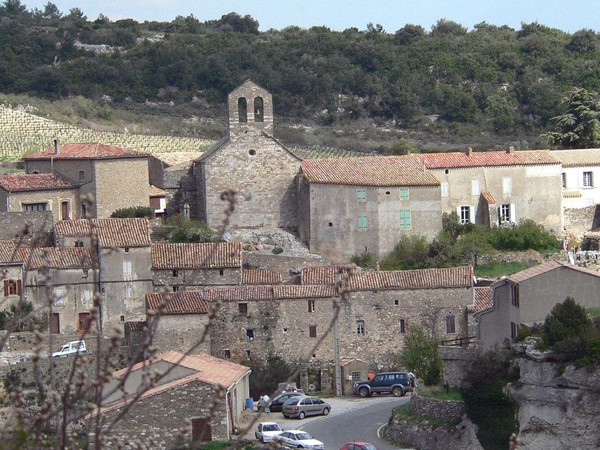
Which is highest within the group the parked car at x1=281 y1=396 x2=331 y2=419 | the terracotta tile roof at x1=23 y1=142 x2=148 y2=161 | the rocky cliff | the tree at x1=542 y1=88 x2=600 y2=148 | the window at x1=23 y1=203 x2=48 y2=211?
the tree at x1=542 y1=88 x2=600 y2=148

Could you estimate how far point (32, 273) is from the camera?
144ft

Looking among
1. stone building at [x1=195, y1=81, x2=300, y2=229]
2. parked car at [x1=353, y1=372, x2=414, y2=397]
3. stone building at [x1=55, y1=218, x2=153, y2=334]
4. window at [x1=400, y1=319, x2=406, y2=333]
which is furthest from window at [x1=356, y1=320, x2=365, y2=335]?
stone building at [x1=195, y1=81, x2=300, y2=229]

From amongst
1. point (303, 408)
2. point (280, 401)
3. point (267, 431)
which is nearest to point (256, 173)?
point (280, 401)

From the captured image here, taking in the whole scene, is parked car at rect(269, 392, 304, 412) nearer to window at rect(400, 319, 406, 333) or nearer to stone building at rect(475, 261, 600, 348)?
window at rect(400, 319, 406, 333)

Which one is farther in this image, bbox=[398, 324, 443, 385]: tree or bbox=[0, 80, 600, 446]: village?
bbox=[398, 324, 443, 385]: tree

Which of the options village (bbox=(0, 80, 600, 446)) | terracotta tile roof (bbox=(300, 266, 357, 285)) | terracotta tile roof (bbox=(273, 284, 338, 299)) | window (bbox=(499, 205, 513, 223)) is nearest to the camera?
village (bbox=(0, 80, 600, 446))

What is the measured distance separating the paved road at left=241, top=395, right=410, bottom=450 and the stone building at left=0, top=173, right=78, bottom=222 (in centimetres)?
1205

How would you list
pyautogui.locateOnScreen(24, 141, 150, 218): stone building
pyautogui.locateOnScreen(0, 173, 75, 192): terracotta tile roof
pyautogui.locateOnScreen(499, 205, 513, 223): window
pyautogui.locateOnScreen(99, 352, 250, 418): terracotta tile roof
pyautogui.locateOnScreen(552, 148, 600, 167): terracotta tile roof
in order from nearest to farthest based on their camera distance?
pyautogui.locateOnScreen(99, 352, 250, 418): terracotta tile roof → pyautogui.locateOnScreen(0, 173, 75, 192): terracotta tile roof → pyautogui.locateOnScreen(24, 141, 150, 218): stone building → pyautogui.locateOnScreen(499, 205, 513, 223): window → pyautogui.locateOnScreen(552, 148, 600, 167): terracotta tile roof

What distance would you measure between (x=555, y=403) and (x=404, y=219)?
56.2 ft

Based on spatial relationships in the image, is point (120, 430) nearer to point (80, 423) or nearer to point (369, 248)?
point (80, 423)

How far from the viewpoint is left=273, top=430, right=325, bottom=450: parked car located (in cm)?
3478

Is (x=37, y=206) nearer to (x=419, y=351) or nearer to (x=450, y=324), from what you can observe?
(x=419, y=351)

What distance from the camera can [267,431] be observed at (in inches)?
1455

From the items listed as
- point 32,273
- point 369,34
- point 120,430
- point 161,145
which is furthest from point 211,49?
point 120,430
